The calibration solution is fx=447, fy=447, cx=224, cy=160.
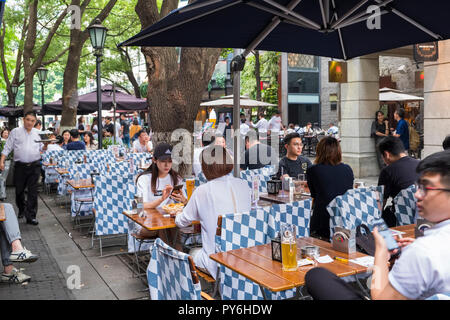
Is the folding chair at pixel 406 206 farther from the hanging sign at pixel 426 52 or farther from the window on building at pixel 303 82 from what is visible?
the window on building at pixel 303 82

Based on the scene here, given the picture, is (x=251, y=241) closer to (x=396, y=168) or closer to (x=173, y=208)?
(x=173, y=208)

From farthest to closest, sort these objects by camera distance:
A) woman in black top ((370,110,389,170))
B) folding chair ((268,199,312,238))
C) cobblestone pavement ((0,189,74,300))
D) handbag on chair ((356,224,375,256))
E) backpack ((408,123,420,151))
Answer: backpack ((408,123,420,151))
woman in black top ((370,110,389,170))
cobblestone pavement ((0,189,74,300))
folding chair ((268,199,312,238))
handbag on chair ((356,224,375,256))

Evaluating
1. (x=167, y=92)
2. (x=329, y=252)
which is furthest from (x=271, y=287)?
(x=167, y=92)

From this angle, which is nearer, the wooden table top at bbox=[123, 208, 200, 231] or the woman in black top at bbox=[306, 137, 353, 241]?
the wooden table top at bbox=[123, 208, 200, 231]

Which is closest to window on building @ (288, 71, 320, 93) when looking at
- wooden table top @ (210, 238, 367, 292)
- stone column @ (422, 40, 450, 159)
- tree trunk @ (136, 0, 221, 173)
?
stone column @ (422, 40, 450, 159)

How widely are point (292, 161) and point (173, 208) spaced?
9.48 ft

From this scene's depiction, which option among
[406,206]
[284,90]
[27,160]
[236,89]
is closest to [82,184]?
[27,160]

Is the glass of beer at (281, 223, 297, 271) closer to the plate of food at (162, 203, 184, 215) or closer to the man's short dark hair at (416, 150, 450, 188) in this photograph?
the man's short dark hair at (416, 150, 450, 188)

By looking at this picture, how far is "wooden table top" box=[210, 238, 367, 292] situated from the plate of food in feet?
4.74

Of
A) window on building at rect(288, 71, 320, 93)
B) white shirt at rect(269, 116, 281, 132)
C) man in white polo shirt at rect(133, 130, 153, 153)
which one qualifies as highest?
window on building at rect(288, 71, 320, 93)

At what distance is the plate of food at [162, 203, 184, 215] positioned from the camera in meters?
4.88

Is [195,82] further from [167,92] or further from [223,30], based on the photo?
[223,30]
